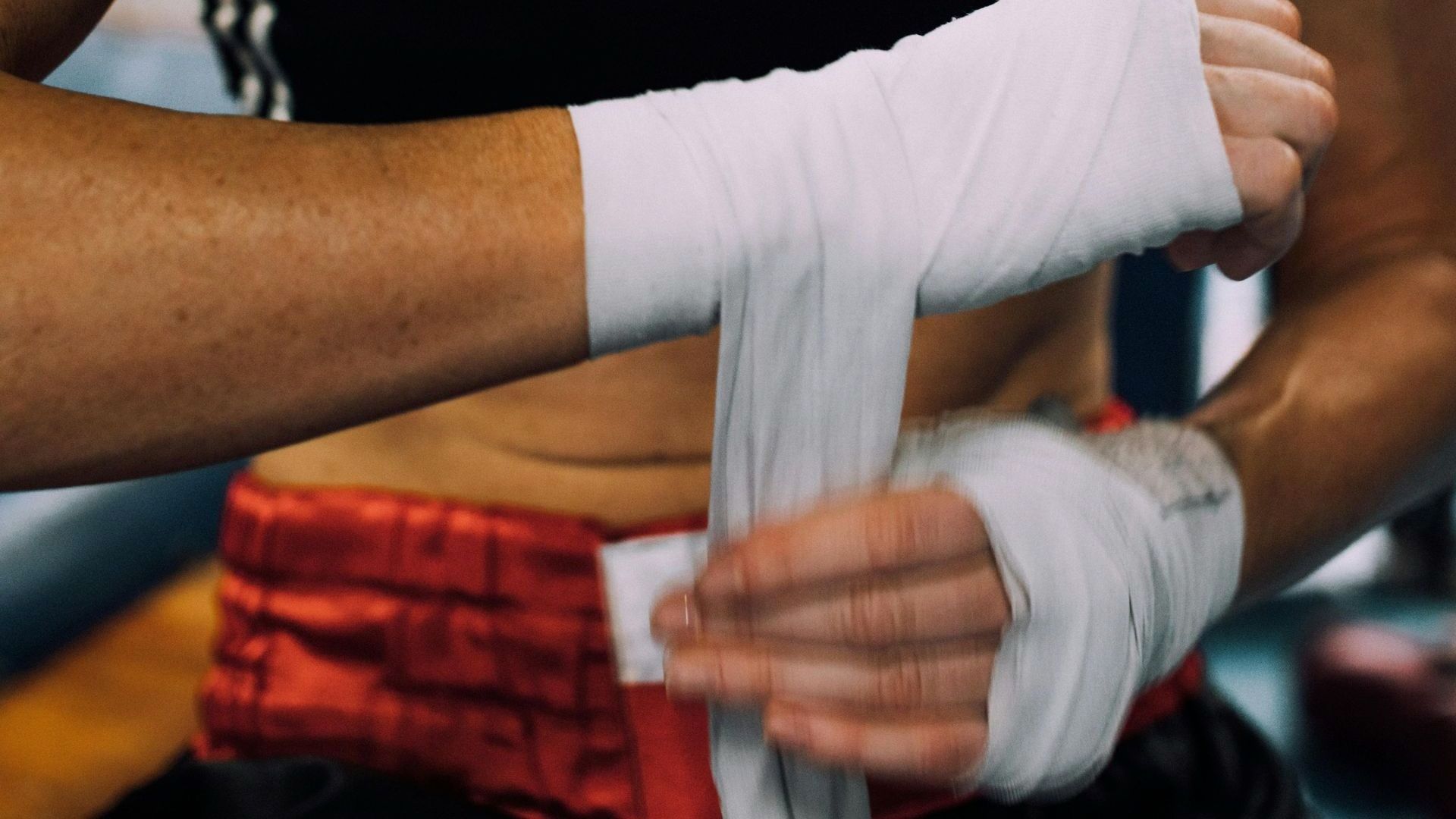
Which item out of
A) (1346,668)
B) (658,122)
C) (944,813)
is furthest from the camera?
(1346,668)

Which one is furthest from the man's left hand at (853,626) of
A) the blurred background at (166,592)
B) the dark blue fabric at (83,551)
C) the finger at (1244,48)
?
the dark blue fabric at (83,551)

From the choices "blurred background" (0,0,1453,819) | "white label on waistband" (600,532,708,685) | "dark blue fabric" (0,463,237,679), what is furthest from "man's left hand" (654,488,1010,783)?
"dark blue fabric" (0,463,237,679)

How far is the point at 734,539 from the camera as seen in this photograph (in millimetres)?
445

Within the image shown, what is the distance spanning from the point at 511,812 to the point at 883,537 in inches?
14.1

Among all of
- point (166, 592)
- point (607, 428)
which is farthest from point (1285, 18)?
point (166, 592)

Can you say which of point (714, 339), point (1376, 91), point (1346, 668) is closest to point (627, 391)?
point (714, 339)

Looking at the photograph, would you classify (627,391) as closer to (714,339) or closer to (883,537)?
(714,339)

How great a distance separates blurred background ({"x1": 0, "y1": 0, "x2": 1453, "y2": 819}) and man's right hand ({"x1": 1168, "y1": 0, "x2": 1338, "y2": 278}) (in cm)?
51

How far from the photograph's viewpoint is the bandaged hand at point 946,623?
1.36ft

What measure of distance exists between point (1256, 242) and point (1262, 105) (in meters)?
0.07

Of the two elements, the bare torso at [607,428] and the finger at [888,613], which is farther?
the bare torso at [607,428]

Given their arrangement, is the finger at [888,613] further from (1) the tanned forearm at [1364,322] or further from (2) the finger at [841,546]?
(1) the tanned forearm at [1364,322]

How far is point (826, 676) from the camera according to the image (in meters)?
0.42

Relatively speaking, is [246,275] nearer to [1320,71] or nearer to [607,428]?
[607,428]
